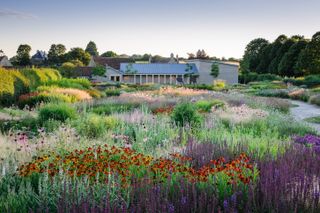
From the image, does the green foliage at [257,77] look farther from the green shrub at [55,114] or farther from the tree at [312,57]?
the green shrub at [55,114]

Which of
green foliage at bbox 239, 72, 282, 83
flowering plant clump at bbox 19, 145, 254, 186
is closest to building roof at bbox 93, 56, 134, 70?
green foliage at bbox 239, 72, 282, 83

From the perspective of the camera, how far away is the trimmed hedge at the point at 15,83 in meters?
17.3

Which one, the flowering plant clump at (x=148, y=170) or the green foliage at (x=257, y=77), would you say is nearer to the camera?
the flowering plant clump at (x=148, y=170)

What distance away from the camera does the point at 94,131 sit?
28.6 ft

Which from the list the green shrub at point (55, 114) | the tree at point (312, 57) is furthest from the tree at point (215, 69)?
the green shrub at point (55, 114)

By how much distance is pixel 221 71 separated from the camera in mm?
65938

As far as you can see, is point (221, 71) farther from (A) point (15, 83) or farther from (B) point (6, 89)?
(B) point (6, 89)

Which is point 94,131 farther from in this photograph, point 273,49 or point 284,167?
point 273,49

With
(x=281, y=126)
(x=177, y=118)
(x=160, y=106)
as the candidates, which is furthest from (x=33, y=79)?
(x=281, y=126)

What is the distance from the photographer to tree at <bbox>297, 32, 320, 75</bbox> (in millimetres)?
53000

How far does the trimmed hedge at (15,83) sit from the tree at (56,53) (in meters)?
62.2

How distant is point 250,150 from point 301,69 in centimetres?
5235

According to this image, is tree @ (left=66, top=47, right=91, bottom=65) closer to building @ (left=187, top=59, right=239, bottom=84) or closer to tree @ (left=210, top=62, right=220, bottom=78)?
building @ (left=187, top=59, right=239, bottom=84)

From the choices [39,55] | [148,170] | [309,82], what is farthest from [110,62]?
[148,170]
